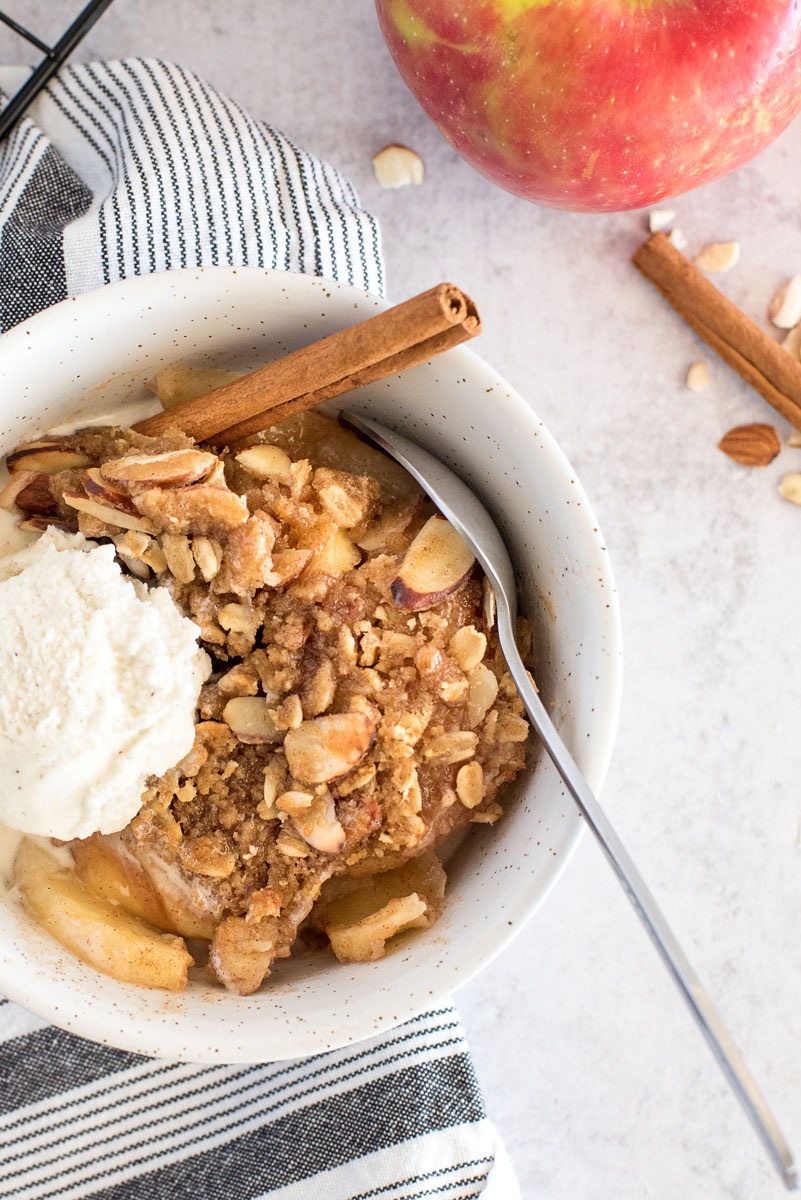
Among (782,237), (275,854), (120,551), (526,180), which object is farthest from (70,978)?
(782,237)

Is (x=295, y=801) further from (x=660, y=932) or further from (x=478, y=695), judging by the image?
(x=660, y=932)

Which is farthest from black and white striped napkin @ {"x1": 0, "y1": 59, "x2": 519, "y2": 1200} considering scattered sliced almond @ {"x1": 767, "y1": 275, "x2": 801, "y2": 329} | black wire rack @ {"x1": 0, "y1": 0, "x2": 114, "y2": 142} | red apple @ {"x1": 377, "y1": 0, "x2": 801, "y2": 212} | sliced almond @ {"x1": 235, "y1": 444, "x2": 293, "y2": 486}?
scattered sliced almond @ {"x1": 767, "y1": 275, "x2": 801, "y2": 329}

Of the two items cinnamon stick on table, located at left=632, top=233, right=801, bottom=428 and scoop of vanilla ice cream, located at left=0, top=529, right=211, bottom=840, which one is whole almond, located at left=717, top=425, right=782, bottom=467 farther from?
scoop of vanilla ice cream, located at left=0, top=529, right=211, bottom=840

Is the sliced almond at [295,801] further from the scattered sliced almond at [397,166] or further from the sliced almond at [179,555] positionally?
the scattered sliced almond at [397,166]

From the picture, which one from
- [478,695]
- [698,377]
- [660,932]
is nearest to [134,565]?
[478,695]

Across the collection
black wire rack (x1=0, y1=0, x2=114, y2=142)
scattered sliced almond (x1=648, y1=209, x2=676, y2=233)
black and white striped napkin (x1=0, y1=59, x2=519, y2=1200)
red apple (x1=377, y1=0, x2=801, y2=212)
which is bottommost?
black and white striped napkin (x1=0, y1=59, x2=519, y2=1200)
